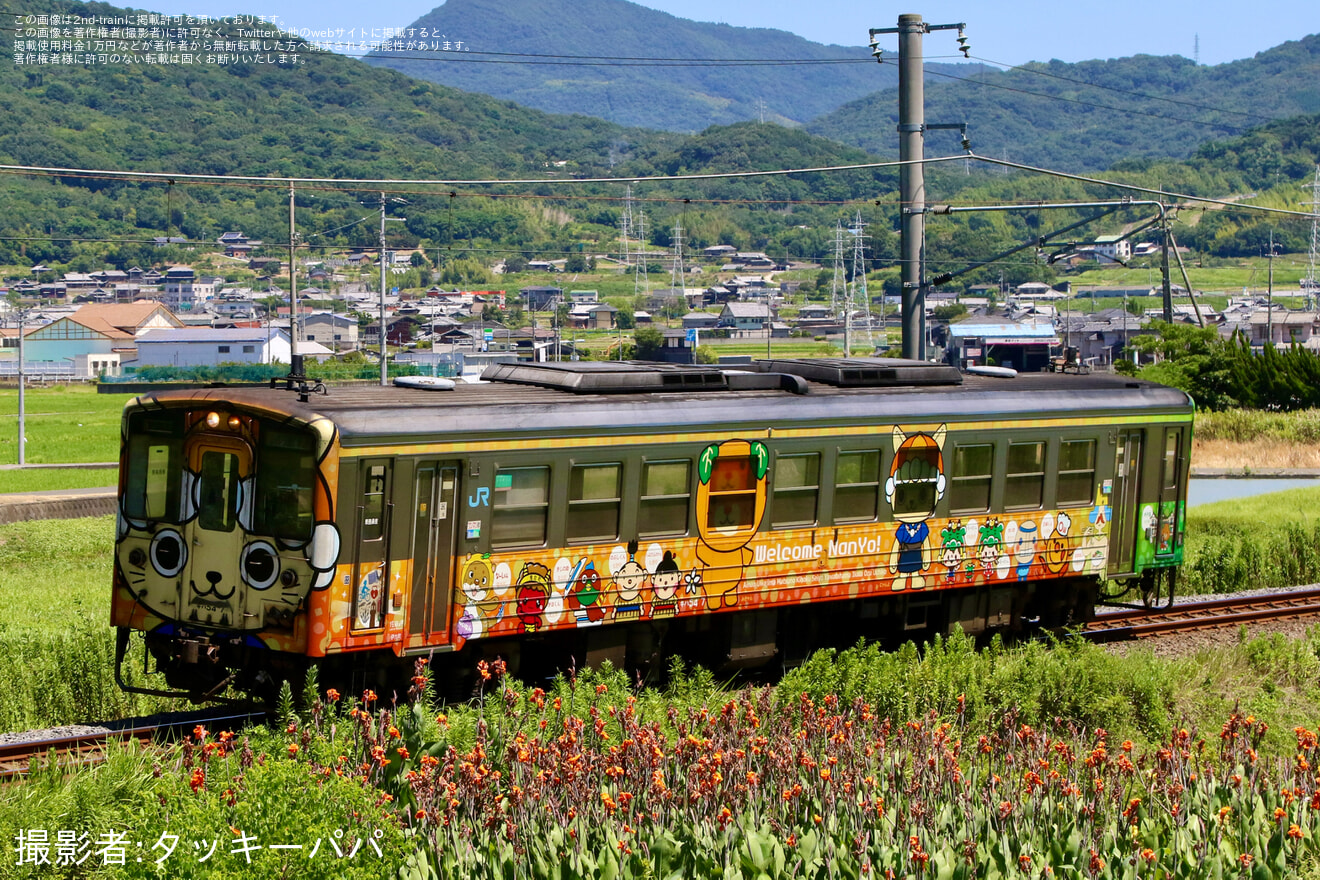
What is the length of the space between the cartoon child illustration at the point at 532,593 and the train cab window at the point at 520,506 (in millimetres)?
244

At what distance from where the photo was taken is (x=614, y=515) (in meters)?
13.2

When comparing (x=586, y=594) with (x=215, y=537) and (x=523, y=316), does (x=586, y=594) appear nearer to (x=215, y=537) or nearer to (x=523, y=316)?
(x=215, y=537)

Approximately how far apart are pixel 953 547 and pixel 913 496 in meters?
0.83

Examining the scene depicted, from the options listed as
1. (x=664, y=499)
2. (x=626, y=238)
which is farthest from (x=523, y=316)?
(x=664, y=499)

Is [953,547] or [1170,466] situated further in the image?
[1170,466]

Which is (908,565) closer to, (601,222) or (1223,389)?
(1223,389)

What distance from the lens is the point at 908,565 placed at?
49.9 ft

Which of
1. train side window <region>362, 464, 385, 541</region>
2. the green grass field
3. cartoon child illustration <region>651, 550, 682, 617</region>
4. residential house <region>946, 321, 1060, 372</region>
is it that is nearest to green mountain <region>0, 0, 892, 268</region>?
the green grass field

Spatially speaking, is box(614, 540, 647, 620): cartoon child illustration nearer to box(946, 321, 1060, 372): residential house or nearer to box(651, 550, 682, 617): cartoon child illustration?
box(651, 550, 682, 617): cartoon child illustration

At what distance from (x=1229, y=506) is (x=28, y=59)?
197885 millimetres

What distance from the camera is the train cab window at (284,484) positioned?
11.6 metres

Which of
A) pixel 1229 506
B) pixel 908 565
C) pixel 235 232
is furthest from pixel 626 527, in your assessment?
pixel 235 232

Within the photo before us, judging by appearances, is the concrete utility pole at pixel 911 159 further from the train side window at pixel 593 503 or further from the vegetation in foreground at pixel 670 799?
the vegetation in foreground at pixel 670 799

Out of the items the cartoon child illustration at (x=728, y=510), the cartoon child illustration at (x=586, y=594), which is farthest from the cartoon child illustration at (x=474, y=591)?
the cartoon child illustration at (x=728, y=510)
